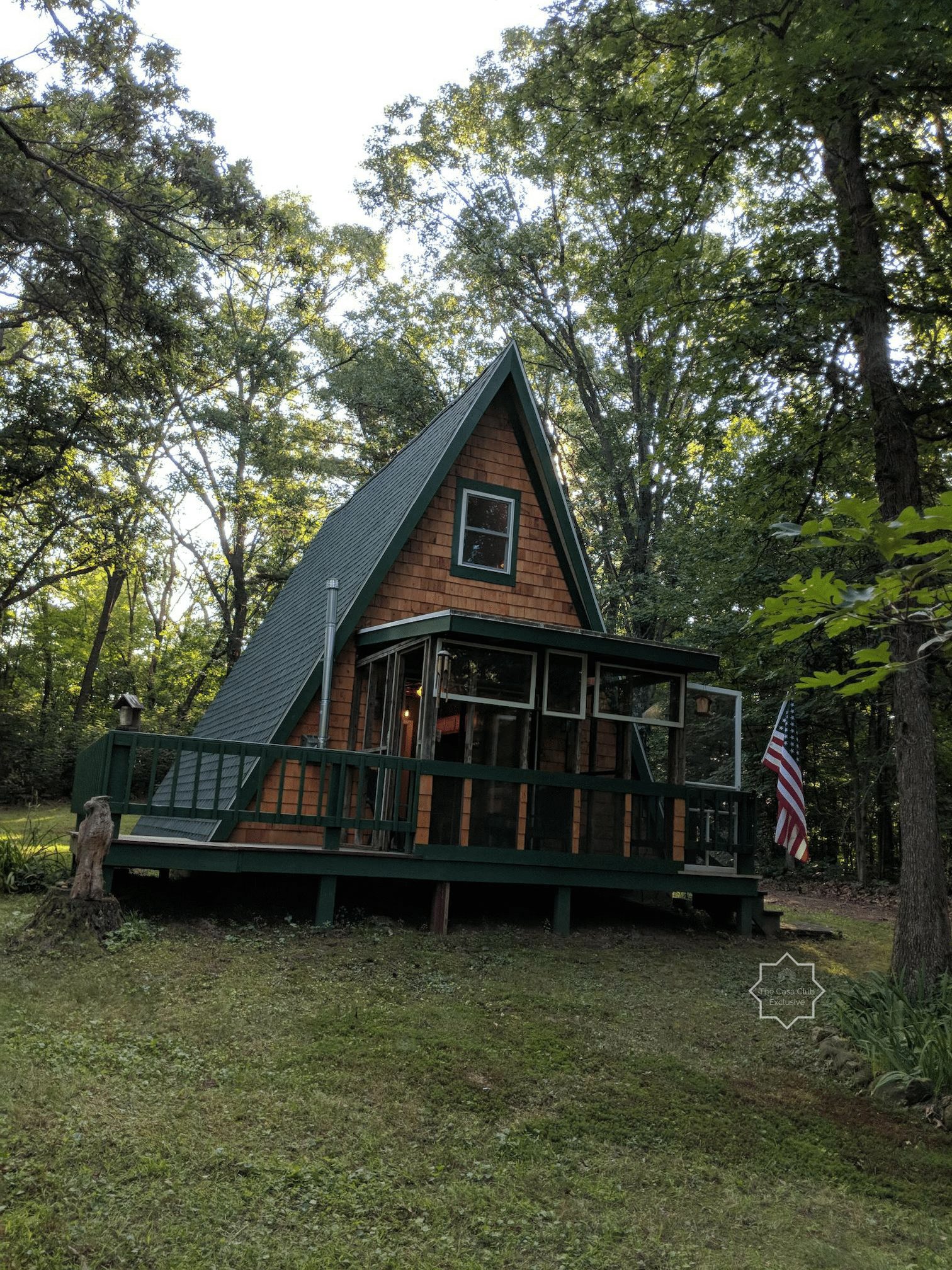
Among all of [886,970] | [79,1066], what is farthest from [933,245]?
[79,1066]

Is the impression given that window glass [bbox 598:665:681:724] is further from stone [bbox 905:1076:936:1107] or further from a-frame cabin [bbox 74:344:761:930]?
stone [bbox 905:1076:936:1107]

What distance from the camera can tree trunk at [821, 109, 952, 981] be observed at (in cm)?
743

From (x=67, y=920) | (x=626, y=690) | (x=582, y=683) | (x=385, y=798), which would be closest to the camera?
(x=67, y=920)

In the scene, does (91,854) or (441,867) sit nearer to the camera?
(91,854)

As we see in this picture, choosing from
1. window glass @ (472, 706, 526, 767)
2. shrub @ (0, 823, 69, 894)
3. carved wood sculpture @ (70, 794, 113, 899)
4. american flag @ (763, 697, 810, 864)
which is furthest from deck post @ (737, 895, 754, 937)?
shrub @ (0, 823, 69, 894)

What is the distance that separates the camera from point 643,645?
1057 cm

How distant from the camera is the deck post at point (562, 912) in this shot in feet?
33.0

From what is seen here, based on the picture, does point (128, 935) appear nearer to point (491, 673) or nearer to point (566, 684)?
point (491, 673)

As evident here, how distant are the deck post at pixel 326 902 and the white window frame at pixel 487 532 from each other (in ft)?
15.5

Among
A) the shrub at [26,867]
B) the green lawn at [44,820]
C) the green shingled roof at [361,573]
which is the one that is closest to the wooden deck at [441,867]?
the green shingled roof at [361,573]

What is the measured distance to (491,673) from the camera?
10.3 meters

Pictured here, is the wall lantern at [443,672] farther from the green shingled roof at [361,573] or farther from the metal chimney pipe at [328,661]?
the green shingled roof at [361,573]

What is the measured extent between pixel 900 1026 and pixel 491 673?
533 centimetres

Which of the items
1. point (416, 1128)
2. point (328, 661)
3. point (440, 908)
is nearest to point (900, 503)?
point (440, 908)
